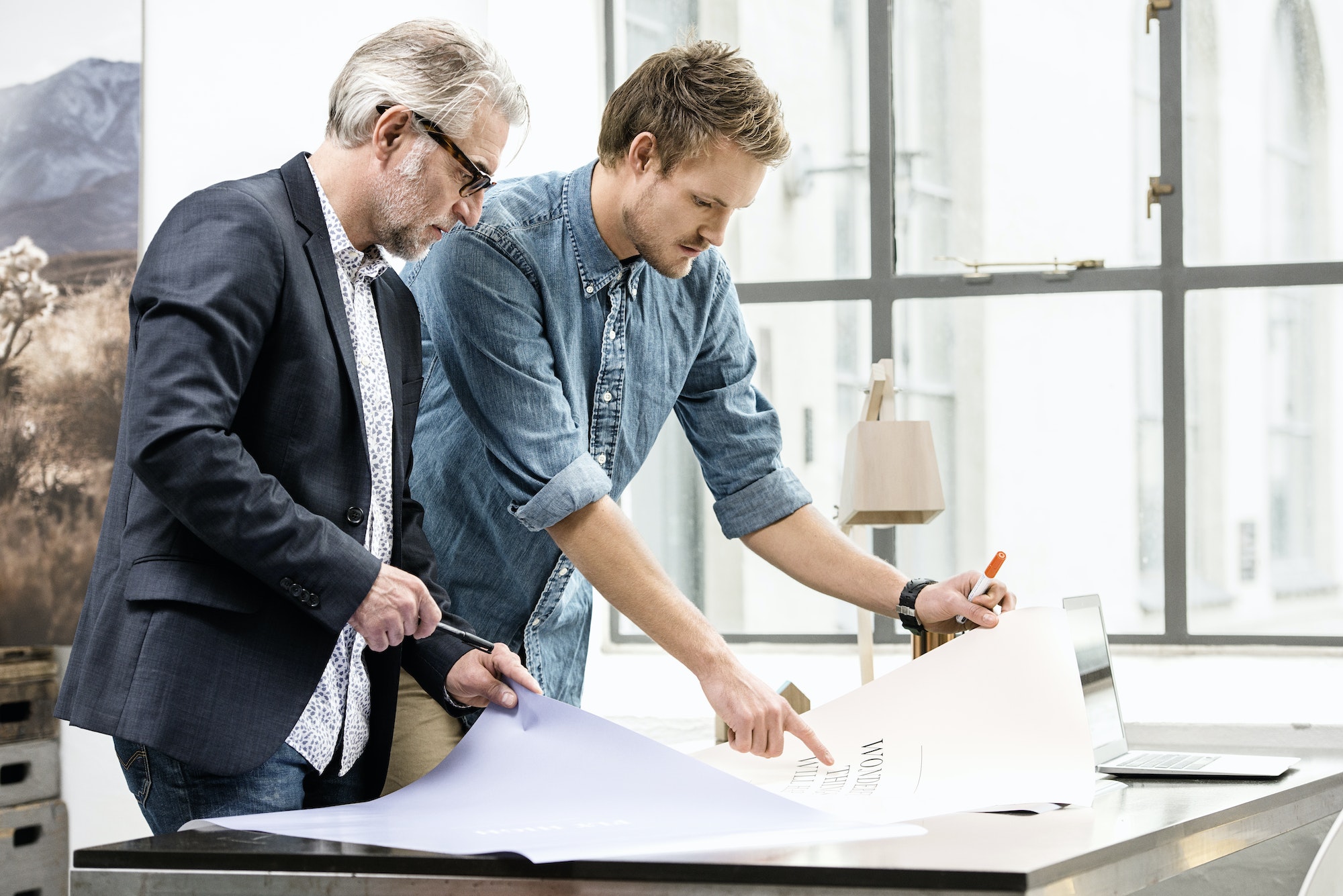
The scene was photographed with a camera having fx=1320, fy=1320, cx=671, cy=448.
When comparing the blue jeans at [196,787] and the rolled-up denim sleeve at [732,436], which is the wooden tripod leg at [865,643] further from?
the blue jeans at [196,787]

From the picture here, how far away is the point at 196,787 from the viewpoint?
3.82 feet

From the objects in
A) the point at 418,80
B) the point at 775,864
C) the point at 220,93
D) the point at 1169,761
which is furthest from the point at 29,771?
the point at 775,864

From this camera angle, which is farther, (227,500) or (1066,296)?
(1066,296)

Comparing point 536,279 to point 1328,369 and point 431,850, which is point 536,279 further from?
point 1328,369

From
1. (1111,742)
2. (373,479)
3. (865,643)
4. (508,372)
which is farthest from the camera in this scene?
(865,643)

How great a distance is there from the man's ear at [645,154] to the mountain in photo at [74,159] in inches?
78.7

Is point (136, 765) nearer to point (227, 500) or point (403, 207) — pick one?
point (227, 500)

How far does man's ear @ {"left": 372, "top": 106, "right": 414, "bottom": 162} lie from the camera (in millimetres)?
1334

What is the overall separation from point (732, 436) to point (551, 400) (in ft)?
1.34

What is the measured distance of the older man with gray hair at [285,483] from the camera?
43.5 inches

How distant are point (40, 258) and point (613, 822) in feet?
8.84

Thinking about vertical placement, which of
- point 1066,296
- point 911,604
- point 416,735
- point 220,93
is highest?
point 220,93

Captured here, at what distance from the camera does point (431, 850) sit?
964 millimetres

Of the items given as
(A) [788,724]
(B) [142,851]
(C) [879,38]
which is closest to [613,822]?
(A) [788,724]
